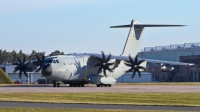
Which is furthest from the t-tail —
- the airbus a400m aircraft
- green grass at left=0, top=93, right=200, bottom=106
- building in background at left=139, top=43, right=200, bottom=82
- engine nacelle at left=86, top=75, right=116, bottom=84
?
building in background at left=139, top=43, right=200, bottom=82

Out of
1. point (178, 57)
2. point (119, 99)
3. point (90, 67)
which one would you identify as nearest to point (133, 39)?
point (90, 67)

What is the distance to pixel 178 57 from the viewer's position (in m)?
129

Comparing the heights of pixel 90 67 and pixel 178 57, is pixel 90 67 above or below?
below

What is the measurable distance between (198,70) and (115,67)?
5229cm

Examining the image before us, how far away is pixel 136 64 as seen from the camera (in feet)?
194

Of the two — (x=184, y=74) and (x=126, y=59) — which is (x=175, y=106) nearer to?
(x=126, y=59)

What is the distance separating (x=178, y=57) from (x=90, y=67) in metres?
70.6

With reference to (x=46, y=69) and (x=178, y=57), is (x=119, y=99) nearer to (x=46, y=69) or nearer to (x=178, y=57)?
(x=46, y=69)

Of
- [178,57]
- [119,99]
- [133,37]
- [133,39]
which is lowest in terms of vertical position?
[119,99]

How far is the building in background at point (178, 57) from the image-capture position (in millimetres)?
113250

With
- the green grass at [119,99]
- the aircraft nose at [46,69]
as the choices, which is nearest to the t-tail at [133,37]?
the aircraft nose at [46,69]

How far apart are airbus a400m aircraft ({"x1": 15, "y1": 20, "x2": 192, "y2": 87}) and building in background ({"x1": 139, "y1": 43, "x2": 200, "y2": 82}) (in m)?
48.8

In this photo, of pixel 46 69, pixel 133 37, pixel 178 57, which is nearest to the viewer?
pixel 46 69

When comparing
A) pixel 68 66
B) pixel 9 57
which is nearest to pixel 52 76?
pixel 68 66
